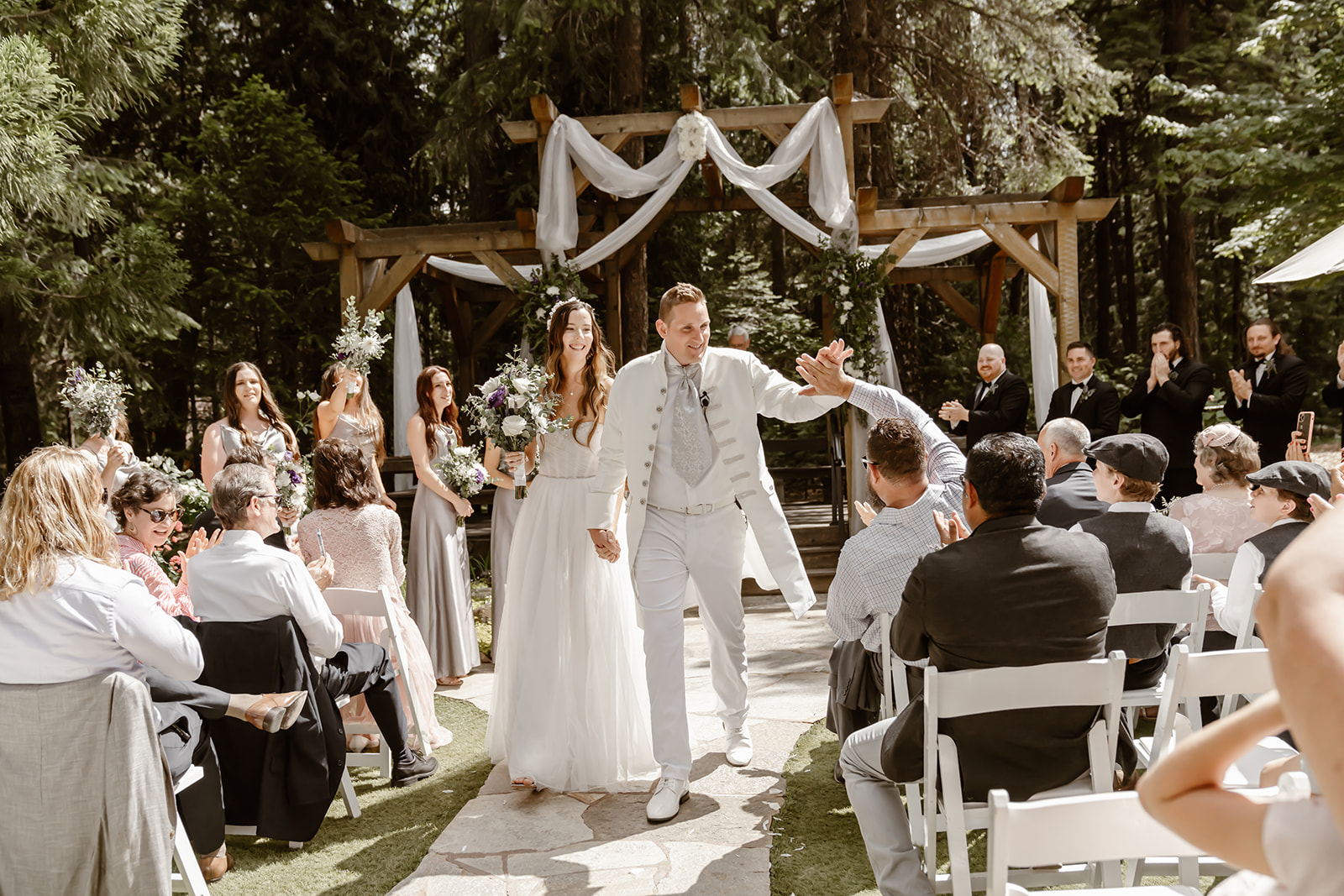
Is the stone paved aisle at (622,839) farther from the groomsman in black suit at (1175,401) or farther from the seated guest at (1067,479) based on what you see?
the groomsman in black suit at (1175,401)

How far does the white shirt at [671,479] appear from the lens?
13.7 ft

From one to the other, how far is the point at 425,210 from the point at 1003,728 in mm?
15382

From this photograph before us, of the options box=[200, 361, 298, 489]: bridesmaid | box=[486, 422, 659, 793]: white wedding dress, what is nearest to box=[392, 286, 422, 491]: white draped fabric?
box=[200, 361, 298, 489]: bridesmaid

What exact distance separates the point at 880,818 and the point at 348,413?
482cm

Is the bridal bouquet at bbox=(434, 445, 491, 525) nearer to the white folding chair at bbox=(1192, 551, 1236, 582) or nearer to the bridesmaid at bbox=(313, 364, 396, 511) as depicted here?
the bridesmaid at bbox=(313, 364, 396, 511)

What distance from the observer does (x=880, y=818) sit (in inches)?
113

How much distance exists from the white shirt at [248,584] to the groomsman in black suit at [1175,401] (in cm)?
A: 598

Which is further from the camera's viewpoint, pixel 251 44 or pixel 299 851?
pixel 251 44

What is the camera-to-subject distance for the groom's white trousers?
4012 millimetres

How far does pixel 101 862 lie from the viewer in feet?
9.29

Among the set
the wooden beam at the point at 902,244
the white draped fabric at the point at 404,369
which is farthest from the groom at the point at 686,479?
the white draped fabric at the point at 404,369

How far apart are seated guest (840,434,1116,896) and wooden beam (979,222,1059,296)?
738cm

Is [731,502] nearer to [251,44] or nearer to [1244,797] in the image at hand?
[1244,797]

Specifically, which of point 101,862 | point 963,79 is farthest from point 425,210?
point 101,862
